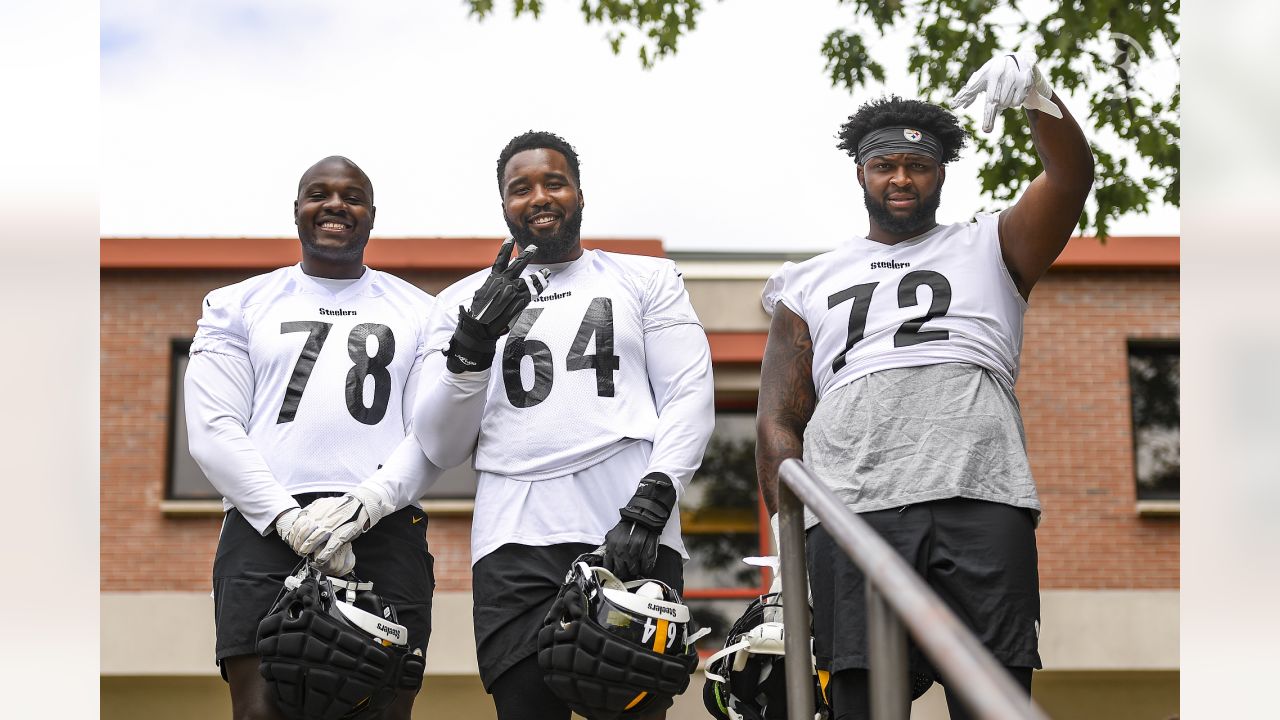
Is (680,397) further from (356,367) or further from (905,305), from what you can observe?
(356,367)

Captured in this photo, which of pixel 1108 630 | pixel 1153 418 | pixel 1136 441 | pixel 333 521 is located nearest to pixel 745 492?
pixel 1108 630

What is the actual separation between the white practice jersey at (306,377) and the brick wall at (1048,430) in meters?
9.92

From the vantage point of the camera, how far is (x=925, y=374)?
12.2 ft

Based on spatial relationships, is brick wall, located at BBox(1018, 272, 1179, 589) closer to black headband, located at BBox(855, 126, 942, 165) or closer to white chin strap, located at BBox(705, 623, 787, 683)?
black headband, located at BBox(855, 126, 942, 165)

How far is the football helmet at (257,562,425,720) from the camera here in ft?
12.8

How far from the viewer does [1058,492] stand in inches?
580

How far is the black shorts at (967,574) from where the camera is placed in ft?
11.4

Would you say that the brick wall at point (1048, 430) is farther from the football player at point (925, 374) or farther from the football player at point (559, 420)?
the football player at point (925, 374)

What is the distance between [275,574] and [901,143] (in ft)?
7.12

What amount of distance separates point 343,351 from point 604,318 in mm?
854
